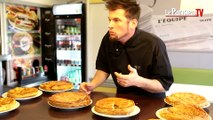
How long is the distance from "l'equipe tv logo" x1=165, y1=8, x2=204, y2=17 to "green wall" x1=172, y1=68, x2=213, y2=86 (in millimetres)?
686

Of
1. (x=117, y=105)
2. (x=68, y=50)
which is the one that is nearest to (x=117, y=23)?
(x=117, y=105)

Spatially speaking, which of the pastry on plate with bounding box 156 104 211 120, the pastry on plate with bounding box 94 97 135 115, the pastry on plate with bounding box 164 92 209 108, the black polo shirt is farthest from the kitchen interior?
the pastry on plate with bounding box 94 97 135 115

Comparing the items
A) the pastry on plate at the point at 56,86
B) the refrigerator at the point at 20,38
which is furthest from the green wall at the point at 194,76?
the refrigerator at the point at 20,38

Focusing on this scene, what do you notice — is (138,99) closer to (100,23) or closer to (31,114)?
(31,114)

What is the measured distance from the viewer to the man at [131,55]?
1.46 meters

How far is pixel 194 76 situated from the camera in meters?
2.66

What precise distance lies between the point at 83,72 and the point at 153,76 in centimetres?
226

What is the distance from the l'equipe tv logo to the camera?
2.71 meters

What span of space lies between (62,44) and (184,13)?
215 centimetres

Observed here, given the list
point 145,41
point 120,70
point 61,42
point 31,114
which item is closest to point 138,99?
point 120,70

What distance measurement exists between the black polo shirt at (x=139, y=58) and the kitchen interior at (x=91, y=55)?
3.46 feet

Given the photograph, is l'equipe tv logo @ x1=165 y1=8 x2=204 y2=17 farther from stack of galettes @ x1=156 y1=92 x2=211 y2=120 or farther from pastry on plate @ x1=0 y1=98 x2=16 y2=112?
pastry on plate @ x1=0 y1=98 x2=16 y2=112

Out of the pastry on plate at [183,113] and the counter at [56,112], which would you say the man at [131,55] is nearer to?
the counter at [56,112]

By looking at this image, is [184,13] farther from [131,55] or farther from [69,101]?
[69,101]
